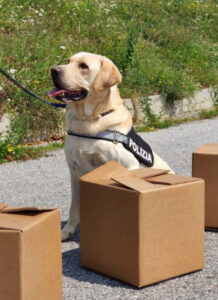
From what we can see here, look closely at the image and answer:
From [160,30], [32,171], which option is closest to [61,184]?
[32,171]

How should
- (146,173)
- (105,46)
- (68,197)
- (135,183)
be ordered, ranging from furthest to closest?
1. (105,46)
2. (68,197)
3. (146,173)
4. (135,183)

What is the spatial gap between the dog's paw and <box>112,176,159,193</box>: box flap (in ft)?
2.86

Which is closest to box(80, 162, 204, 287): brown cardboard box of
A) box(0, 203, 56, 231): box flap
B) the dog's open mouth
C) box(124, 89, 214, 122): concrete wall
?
box(0, 203, 56, 231): box flap

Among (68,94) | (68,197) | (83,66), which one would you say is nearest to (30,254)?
(68,94)

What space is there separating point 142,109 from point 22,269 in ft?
22.2

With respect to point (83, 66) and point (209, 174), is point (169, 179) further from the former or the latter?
point (83, 66)

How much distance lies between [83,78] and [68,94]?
14cm

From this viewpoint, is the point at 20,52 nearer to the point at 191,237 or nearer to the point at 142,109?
the point at 142,109

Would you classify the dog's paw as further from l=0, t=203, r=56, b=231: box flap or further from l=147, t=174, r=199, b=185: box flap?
l=0, t=203, r=56, b=231: box flap

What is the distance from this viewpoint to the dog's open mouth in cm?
385

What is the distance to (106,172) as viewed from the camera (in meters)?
3.43

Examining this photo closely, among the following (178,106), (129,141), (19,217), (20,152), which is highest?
(129,141)

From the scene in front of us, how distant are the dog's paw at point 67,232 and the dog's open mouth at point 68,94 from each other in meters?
0.84

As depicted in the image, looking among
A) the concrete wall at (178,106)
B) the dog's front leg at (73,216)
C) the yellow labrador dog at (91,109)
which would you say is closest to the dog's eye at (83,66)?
the yellow labrador dog at (91,109)
